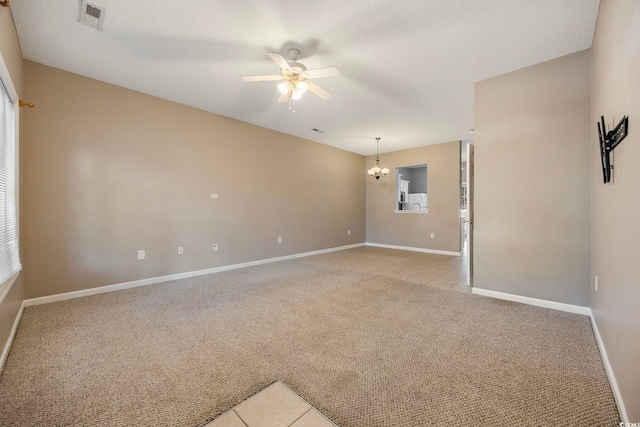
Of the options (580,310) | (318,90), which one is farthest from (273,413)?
(580,310)

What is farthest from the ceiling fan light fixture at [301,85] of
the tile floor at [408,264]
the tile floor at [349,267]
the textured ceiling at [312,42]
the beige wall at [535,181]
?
the tile floor at [408,264]

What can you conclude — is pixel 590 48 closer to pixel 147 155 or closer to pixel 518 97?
pixel 518 97

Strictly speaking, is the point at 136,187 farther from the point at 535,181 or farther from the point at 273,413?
the point at 535,181

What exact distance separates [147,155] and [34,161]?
42.3 inches

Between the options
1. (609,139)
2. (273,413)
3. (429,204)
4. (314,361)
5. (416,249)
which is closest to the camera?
(273,413)

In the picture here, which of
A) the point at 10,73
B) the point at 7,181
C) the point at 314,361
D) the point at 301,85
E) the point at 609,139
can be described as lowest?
the point at 314,361

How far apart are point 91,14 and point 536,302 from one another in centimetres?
502

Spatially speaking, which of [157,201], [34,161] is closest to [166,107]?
[157,201]

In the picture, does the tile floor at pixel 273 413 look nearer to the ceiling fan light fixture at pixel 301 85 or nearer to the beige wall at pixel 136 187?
the ceiling fan light fixture at pixel 301 85

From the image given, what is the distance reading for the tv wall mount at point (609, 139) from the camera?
1.35m

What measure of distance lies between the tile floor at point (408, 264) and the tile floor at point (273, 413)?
8.84 feet

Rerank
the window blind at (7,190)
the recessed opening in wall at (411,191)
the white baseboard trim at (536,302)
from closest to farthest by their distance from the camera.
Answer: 1. the window blind at (7,190)
2. the white baseboard trim at (536,302)
3. the recessed opening in wall at (411,191)

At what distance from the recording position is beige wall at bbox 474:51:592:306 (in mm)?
2490

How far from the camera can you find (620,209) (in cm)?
145
